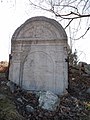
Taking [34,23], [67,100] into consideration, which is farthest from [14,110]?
[34,23]

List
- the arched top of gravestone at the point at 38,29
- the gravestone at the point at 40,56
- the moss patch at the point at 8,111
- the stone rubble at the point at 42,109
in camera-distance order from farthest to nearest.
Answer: the arched top of gravestone at the point at 38,29, the gravestone at the point at 40,56, the stone rubble at the point at 42,109, the moss patch at the point at 8,111

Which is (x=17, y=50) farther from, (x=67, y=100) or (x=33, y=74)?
(x=67, y=100)

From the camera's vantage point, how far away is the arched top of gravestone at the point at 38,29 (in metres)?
8.80

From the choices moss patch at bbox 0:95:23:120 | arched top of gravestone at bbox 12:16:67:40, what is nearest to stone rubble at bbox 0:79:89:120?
moss patch at bbox 0:95:23:120

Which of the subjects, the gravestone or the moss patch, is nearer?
the moss patch

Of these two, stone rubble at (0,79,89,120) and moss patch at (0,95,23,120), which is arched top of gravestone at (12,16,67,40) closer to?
stone rubble at (0,79,89,120)

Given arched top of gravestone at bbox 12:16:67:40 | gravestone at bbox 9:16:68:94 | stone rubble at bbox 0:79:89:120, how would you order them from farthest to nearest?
arched top of gravestone at bbox 12:16:67:40, gravestone at bbox 9:16:68:94, stone rubble at bbox 0:79:89:120

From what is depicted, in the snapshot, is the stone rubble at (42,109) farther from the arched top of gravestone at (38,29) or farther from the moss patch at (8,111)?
the arched top of gravestone at (38,29)

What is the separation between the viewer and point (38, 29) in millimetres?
9039

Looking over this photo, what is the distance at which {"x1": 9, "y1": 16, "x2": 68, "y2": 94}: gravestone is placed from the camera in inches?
336

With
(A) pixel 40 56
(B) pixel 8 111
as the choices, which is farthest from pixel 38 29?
(B) pixel 8 111

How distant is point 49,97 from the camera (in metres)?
7.29

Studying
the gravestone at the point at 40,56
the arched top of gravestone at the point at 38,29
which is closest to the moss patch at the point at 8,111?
the gravestone at the point at 40,56

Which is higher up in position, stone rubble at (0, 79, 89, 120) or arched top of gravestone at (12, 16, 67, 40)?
arched top of gravestone at (12, 16, 67, 40)
